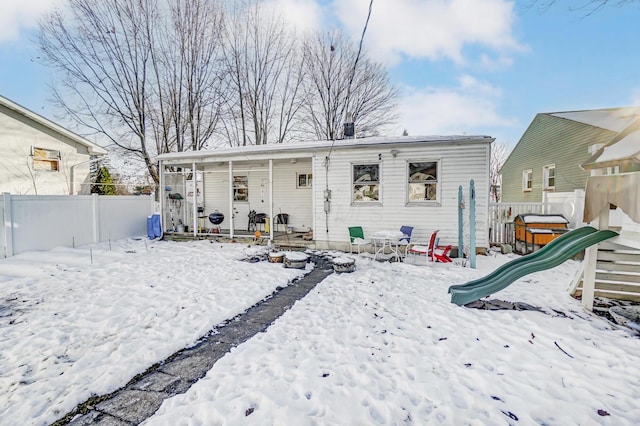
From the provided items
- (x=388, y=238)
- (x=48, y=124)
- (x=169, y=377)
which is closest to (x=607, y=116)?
(x=388, y=238)

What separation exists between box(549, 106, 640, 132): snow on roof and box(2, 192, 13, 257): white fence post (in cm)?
1837

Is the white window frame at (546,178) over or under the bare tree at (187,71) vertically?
under

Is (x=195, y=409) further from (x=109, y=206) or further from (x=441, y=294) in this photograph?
(x=109, y=206)

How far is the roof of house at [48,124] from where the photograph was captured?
10.4 meters

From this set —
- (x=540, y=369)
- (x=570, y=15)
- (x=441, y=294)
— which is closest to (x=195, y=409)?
(x=540, y=369)

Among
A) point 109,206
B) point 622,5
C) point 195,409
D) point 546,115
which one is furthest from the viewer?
point 546,115

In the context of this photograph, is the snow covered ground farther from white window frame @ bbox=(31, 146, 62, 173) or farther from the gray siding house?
the gray siding house

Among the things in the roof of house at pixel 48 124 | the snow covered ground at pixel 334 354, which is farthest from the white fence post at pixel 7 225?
the roof of house at pixel 48 124

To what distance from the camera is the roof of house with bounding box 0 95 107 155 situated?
1040cm

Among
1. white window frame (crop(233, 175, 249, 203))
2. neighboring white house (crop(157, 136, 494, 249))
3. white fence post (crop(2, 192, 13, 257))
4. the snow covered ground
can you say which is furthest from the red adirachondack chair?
white fence post (crop(2, 192, 13, 257))

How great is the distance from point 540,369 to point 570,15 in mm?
6114

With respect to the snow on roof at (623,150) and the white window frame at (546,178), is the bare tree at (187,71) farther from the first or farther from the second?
the white window frame at (546,178)

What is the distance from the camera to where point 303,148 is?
30.4 ft

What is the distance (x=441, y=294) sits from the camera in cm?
507
